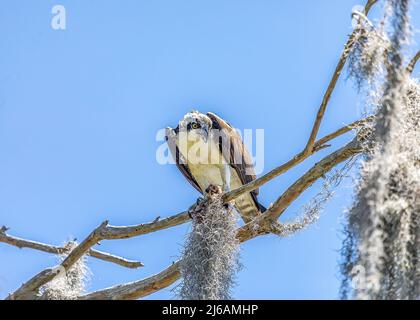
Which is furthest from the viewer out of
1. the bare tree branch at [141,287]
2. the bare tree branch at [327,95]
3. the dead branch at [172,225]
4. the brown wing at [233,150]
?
the brown wing at [233,150]

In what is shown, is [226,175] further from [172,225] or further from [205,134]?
[172,225]

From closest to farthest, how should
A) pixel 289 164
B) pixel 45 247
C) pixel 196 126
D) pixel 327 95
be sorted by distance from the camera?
pixel 327 95 < pixel 289 164 < pixel 45 247 < pixel 196 126

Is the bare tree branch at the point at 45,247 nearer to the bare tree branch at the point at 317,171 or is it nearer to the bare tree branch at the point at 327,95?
the bare tree branch at the point at 317,171

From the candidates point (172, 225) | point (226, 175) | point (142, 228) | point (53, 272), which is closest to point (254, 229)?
point (172, 225)

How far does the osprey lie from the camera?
A: 891 cm

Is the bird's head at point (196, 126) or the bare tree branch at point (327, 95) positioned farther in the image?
the bird's head at point (196, 126)

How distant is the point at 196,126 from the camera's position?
892 centimetres

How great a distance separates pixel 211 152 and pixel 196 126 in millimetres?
314

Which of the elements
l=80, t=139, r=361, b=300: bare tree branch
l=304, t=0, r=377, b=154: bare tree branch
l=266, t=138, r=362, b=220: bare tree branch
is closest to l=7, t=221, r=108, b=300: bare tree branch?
l=80, t=139, r=361, b=300: bare tree branch

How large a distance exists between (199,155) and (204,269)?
3.07 metres

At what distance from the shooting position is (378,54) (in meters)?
4.48

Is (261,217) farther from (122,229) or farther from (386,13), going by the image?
(386,13)

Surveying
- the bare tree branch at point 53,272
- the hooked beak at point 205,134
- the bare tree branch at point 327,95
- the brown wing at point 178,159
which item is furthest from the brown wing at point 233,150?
the bare tree branch at point 327,95

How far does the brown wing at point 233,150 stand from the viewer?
899cm
